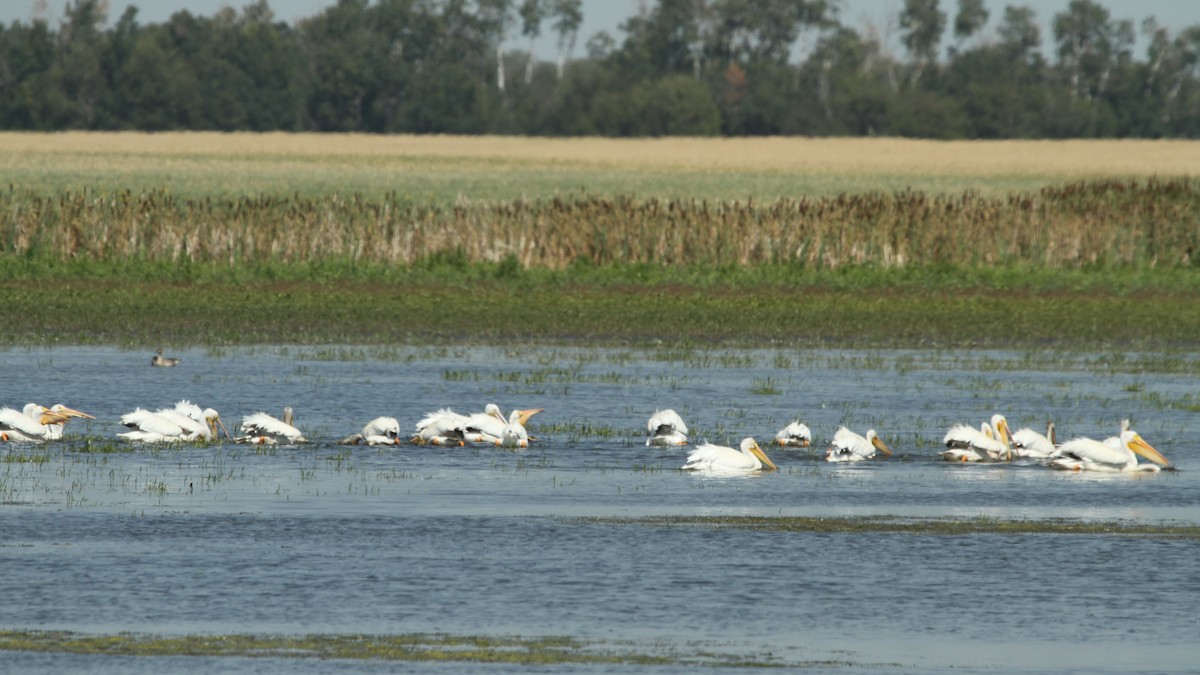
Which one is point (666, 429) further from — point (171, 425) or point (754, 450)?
point (171, 425)

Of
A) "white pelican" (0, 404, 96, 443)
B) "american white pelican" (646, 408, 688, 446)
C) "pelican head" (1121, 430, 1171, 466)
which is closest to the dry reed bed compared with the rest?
"white pelican" (0, 404, 96, 443)

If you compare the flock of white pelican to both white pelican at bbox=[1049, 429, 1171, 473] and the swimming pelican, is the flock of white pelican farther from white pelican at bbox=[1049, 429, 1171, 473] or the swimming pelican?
the swimming pelican

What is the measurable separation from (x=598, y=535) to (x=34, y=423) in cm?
579

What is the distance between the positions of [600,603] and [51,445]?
7.07 metres

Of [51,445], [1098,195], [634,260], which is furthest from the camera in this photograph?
[1098,195]

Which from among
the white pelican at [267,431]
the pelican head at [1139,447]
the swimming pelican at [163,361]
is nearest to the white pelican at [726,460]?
the pelican head at [1139,447]

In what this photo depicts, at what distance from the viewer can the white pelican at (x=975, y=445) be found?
15.6 meters

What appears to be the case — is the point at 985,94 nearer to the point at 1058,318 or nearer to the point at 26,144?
the point at 26,144

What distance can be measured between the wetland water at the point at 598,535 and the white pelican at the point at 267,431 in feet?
0.76

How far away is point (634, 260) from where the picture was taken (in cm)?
3275

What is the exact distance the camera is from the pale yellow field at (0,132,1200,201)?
66438 mm

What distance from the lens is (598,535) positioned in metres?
12.1

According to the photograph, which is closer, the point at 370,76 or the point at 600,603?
the point at 600,603

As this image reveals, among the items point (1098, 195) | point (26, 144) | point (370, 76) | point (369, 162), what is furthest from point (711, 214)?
point (370, 76)
